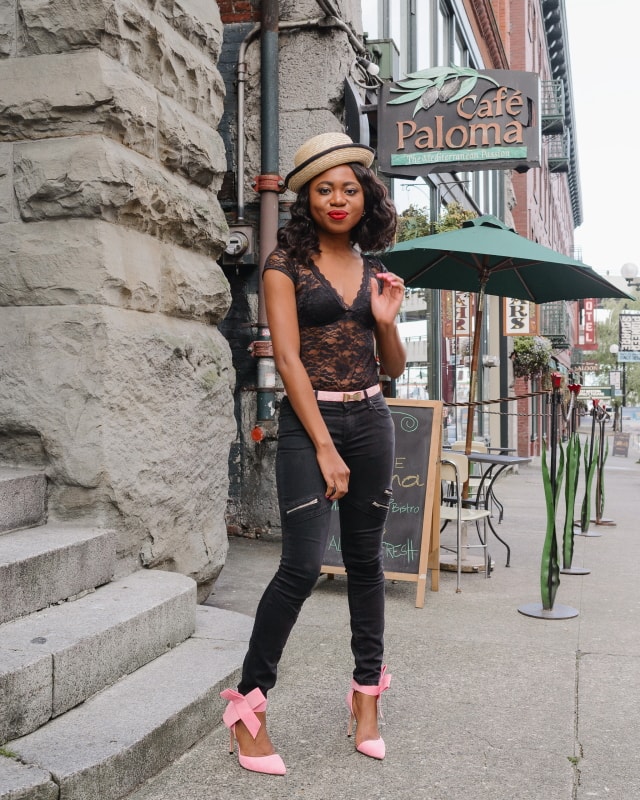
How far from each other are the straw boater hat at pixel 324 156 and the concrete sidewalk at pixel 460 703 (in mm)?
1952

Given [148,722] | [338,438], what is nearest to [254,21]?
[338,438]

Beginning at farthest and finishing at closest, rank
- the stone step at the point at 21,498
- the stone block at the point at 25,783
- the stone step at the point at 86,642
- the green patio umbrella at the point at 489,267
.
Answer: the green patio umbrella at the point at 489,267 → the stone step at the point at 21,498 → the stone step at the point at 86,642 → the stone block at the point at 25,783

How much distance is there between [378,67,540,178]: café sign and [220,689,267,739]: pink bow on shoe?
5.36 m

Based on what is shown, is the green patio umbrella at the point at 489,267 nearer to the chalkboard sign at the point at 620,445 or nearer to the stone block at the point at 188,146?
the stone block at the point at 188,146

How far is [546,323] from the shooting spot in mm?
31516

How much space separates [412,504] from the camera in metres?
5.81

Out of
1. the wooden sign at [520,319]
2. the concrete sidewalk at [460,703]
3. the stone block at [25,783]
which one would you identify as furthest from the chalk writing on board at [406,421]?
the wooden sign at [520,319]

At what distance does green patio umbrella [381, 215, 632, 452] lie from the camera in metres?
6.32

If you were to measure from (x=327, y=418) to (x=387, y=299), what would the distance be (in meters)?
0.46

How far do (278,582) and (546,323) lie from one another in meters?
29.8

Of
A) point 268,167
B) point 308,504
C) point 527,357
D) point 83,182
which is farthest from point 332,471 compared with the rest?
point 527,357

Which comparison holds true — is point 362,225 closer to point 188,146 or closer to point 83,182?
point 83,182

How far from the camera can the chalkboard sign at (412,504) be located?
5648mm

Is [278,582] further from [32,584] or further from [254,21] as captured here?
[254,21]
